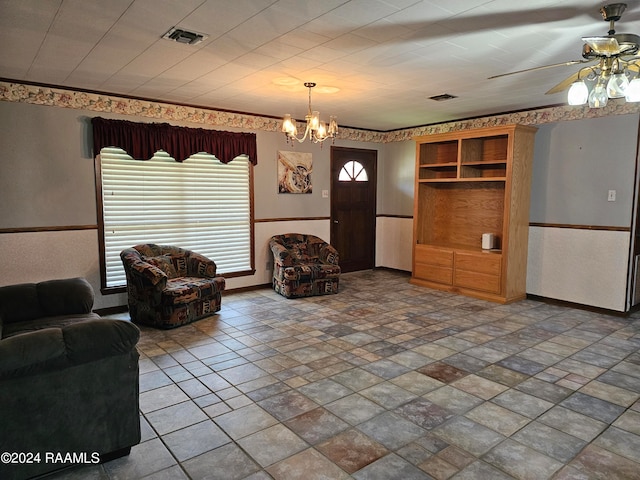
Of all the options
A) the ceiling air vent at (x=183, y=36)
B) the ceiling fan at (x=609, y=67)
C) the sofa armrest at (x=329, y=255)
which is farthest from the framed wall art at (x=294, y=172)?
the ceiling fan at (x=609, y=67)

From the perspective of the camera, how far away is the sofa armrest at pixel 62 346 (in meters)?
1.91

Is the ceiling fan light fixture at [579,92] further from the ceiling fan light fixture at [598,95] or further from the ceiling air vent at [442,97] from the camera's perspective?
the ceiling air vent at [442,97]

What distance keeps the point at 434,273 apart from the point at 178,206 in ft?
12.7

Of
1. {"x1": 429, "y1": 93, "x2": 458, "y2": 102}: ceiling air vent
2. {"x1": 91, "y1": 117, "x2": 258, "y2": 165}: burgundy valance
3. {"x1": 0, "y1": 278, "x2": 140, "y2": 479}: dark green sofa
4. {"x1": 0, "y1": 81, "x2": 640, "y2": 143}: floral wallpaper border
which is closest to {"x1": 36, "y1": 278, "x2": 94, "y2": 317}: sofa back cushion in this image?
{"x1": 0, "y1": 278, "x2": 140, "y2": 479}: dark green sofa

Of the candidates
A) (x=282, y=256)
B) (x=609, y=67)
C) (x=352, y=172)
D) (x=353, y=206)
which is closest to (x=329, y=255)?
(x=282, y=256)

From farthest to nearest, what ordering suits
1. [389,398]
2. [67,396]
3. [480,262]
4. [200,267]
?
1. [480,262]
2. [200,267]
3. [389,398]
4. [67,396]

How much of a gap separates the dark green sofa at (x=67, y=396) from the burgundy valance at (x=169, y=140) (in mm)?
3289

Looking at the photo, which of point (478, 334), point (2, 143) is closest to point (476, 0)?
point (478, 334)

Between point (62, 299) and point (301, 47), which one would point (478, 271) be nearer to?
point (301, 47)

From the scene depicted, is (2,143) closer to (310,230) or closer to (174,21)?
(174,21)

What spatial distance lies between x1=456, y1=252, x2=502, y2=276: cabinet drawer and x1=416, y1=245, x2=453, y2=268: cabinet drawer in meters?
0.15

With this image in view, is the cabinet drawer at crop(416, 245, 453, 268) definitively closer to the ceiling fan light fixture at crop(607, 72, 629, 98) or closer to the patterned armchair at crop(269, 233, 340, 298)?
the patterned armchair at crop(269, 233, 340, 298)

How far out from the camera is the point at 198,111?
5.54 metres

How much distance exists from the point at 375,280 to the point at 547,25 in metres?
4.77
